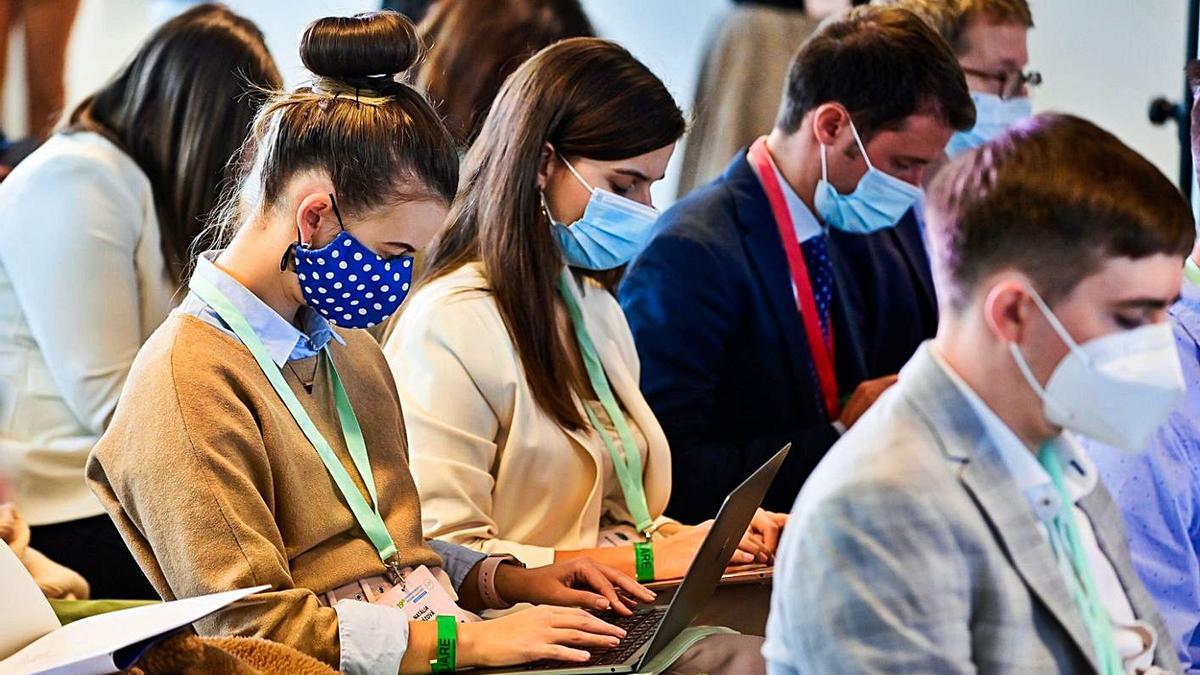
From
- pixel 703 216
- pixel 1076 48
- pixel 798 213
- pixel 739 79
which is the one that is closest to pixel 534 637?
pixel 703 216

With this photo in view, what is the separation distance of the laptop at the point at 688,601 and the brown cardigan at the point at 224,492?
25cm

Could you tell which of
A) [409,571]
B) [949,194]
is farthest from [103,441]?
[949,194]

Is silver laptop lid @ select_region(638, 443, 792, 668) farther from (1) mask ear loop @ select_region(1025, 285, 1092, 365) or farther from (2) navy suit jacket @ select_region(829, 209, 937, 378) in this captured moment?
(2) navy suit jacket @ select_region(829, 209, 937, 378)

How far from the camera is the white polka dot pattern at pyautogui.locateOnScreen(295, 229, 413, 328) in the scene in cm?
189

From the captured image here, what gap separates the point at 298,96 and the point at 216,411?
Answer: 435mm

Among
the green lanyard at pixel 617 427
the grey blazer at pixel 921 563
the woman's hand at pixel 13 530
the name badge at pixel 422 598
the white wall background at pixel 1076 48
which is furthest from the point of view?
the white wall background at pixel 1076 48

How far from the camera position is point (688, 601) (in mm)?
1886

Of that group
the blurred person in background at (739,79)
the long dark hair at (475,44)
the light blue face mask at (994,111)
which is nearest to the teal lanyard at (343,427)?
the long dark hair at (475,44)

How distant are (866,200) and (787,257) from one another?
0.19 meters

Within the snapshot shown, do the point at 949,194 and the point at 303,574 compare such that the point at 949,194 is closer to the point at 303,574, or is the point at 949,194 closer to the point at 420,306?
the point at 303,574

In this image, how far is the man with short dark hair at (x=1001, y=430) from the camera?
1.33 m

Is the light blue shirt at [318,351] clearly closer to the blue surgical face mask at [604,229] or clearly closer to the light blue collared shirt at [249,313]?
the light blue collared shirt at [249,313]

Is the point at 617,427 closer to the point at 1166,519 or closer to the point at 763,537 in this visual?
the point at 763,537

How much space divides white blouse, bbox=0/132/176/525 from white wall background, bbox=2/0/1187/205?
1159mm
